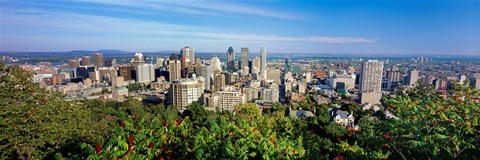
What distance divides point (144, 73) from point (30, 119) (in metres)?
46.4

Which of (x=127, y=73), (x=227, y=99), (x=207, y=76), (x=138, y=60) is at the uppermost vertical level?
(x=138, y=60)

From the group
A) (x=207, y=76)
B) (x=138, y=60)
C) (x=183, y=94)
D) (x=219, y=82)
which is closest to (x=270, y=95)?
(x=219, y=82)

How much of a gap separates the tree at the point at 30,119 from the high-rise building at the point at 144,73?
44805 millimetres

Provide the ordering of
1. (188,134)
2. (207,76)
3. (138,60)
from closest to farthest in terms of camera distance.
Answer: (188,134) → (207,76) → (138,60)

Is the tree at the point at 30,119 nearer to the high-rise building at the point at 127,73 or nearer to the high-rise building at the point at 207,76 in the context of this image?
the high-rise building at the point at 207,76

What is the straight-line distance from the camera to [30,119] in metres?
4.37

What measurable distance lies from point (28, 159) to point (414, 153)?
6098 millimetres

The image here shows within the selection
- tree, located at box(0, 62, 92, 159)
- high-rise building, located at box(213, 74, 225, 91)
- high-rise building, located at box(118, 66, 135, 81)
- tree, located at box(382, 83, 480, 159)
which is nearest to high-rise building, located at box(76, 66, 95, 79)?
high-rise building, located at box(118, 66, 135, 81)

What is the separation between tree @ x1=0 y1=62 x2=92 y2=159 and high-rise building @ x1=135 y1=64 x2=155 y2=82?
4481cm

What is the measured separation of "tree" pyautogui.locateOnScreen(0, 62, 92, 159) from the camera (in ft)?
13.8

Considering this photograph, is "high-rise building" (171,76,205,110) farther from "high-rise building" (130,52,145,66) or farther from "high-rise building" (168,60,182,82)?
"high-rise building" (130,52,145,66)

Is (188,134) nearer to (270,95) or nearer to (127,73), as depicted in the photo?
(270,95)

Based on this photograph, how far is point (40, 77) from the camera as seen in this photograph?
1618 inches

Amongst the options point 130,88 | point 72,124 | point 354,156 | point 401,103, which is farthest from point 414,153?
point 130,88
